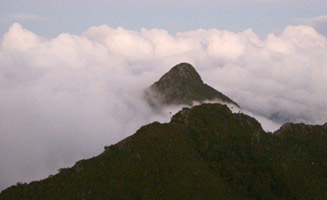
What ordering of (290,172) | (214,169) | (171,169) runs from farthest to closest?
(290,172), (214,169), (171,169)

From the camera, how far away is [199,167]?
8756 centimetres

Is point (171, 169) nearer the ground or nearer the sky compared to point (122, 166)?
nearer the ground

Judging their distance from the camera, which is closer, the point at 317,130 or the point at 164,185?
the point at 164,185

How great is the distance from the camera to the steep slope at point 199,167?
81250mm

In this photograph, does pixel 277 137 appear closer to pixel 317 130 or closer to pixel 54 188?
pixel 317 130

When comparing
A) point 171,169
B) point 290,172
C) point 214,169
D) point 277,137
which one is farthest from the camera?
point 277,137

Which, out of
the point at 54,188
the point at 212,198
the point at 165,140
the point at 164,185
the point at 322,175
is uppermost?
the point at 165,140

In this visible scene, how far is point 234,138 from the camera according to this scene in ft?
344

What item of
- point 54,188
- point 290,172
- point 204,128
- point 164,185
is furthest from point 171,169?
point 290,172

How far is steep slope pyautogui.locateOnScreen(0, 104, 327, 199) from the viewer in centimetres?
8125

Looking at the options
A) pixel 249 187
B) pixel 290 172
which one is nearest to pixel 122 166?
pixel 249 187

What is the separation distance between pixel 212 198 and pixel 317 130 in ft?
269

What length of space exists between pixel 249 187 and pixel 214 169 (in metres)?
14.4

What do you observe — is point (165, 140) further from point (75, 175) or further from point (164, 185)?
point (75, 175)
